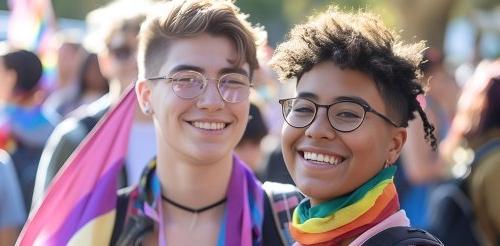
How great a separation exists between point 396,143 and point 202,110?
94cm

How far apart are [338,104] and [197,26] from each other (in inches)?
38.8

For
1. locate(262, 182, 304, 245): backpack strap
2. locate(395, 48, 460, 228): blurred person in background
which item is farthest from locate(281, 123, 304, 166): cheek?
locate(395, 48, 460, 228): blurred person in background

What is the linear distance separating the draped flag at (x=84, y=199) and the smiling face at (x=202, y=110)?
0.86 ft

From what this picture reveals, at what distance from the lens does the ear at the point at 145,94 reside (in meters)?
3.95

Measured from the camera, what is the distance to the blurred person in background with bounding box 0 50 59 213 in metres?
6.00

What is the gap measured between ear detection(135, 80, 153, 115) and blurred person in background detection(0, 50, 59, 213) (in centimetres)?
201

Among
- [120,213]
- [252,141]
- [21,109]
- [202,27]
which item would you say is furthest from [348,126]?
[21,109]

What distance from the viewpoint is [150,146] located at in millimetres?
5117

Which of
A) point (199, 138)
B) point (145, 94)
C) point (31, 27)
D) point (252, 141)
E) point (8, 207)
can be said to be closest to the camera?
point (199, 138)

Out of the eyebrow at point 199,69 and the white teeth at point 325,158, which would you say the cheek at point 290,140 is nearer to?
the white teeth at point 325,158

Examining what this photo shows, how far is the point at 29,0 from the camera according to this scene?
23.8ft

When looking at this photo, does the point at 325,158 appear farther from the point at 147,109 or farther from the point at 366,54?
the point at 147,109

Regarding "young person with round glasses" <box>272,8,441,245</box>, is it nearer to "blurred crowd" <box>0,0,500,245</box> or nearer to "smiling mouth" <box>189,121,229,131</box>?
"smiling mouth" <box>189,121,229,131</box>

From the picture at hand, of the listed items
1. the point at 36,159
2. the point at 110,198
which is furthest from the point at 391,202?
the point at 36,159
